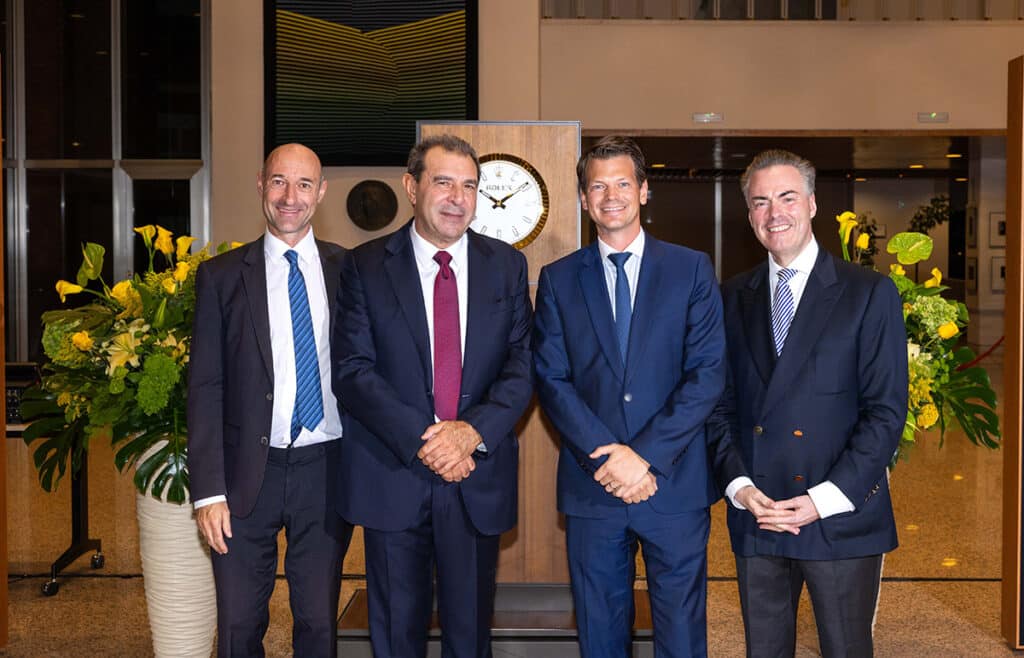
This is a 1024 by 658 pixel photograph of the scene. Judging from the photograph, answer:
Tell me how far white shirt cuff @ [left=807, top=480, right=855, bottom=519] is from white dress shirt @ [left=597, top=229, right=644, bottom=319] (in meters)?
0.76

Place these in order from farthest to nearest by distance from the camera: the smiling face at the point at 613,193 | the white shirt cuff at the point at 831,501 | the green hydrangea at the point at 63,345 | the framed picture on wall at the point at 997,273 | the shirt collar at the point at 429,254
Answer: the framed picture on wall at the point at 997,273 < the green hydrangea at the point at 63,345 < the shirt collar at the point at 429,254 < the smiling face at the point at 613,193 < the white shirt cuff at the point at 831,501

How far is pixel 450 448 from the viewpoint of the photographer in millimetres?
2719

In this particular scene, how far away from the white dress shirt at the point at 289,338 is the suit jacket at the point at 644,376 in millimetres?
661

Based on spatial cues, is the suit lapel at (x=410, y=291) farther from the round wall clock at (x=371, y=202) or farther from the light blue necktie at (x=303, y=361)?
the round wall clock at (x=371, y=202)

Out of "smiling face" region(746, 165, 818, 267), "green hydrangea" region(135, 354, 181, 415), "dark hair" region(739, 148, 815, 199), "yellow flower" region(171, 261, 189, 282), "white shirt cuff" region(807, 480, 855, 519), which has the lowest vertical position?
"white shirt cuff" region(807, 480, 855, 519)

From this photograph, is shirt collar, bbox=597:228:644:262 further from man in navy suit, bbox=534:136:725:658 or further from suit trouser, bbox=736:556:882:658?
suit trouser, bbox=736:556:882:658

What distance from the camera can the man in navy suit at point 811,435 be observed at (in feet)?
8.71

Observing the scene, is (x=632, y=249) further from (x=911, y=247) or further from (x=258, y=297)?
(x=911, y=247)

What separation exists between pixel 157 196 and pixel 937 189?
13169mm

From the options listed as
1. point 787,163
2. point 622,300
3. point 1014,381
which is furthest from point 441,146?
point 1014,381

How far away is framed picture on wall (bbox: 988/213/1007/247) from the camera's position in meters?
15.2

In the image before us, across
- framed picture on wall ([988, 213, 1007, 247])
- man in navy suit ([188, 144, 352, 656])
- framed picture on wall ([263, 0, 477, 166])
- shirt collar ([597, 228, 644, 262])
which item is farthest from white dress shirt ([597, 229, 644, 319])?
framed picture on wall ([988, 213, 1007, 247])

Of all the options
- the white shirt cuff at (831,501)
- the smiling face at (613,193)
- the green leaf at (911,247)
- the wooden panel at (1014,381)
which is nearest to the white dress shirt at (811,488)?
the white shirt cuff at (831,501)

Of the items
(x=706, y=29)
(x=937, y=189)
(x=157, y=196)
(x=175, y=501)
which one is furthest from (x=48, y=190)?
(x=937, y=189)
